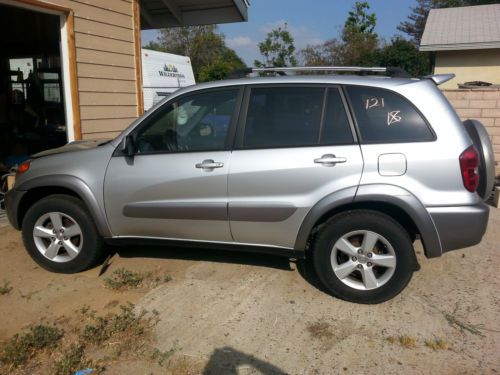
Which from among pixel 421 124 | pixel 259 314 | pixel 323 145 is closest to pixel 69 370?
pixel 259 314

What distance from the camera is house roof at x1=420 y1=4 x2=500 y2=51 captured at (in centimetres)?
1591

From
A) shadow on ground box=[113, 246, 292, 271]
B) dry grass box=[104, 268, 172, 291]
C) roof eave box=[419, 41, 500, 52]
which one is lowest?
dry grass box=[104, 268, 172, 291]

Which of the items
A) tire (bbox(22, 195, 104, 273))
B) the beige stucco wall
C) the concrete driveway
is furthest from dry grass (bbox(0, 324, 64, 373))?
the beige stucco wall

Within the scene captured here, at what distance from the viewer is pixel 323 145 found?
141 inches

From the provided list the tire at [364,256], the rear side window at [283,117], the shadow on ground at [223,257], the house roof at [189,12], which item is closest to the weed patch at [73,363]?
the shadow on ground at [223,257]

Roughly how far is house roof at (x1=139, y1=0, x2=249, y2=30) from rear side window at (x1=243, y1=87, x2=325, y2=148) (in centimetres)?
560

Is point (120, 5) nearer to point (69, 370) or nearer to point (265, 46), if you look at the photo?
point (69, 370)

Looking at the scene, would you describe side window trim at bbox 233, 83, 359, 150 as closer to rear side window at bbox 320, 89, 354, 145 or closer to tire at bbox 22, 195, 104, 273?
rear side window at bbox 320, 89, 354, 145

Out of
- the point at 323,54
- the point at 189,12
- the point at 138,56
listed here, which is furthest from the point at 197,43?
the point at 138,56

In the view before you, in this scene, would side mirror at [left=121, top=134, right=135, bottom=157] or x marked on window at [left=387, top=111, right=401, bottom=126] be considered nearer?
x marked on window at [left=387, top=111, right=401, bottom=126]

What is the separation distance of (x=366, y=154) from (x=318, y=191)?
464mm

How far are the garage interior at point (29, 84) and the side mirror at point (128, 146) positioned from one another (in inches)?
203

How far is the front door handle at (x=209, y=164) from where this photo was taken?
373 centimetres

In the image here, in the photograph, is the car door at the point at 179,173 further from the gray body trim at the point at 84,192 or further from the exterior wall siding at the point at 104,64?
the exterior wall siding at the point at 104,64
